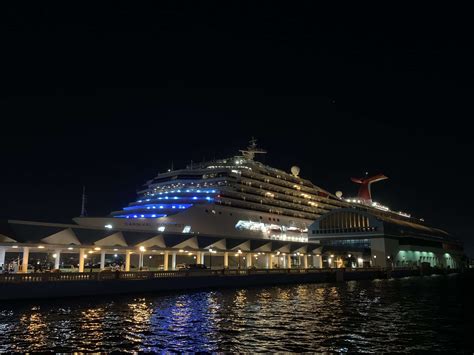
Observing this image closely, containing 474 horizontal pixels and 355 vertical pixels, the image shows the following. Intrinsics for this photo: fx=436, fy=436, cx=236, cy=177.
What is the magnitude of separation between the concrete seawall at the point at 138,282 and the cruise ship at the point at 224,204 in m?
12.9

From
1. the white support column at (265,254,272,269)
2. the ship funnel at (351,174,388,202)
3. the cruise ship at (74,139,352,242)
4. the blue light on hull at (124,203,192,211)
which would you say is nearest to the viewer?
the cruise ship at (74,139,352,242)

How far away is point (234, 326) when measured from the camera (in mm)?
21203

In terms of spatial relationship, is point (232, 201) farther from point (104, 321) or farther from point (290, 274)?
point (104, 321)

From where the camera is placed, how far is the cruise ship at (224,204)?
6050 cm

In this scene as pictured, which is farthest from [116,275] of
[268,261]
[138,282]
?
[268,261]

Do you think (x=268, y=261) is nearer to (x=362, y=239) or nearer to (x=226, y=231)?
(x=226, y=231)

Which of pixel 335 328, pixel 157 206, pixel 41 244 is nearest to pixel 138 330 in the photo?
pixel 335 328

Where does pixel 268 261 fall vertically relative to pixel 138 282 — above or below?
above

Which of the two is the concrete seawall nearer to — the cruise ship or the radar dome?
the cruise ship

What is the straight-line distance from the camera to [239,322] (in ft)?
73.6

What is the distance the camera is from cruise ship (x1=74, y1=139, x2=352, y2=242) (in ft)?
198

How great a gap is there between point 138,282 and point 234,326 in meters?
20.8

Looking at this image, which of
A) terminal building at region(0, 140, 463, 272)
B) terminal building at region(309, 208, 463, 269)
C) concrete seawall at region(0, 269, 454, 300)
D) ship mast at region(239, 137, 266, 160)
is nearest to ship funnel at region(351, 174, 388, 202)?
terminal building at region(0, 140, 463, 272)

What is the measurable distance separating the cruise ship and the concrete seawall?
1295cm
